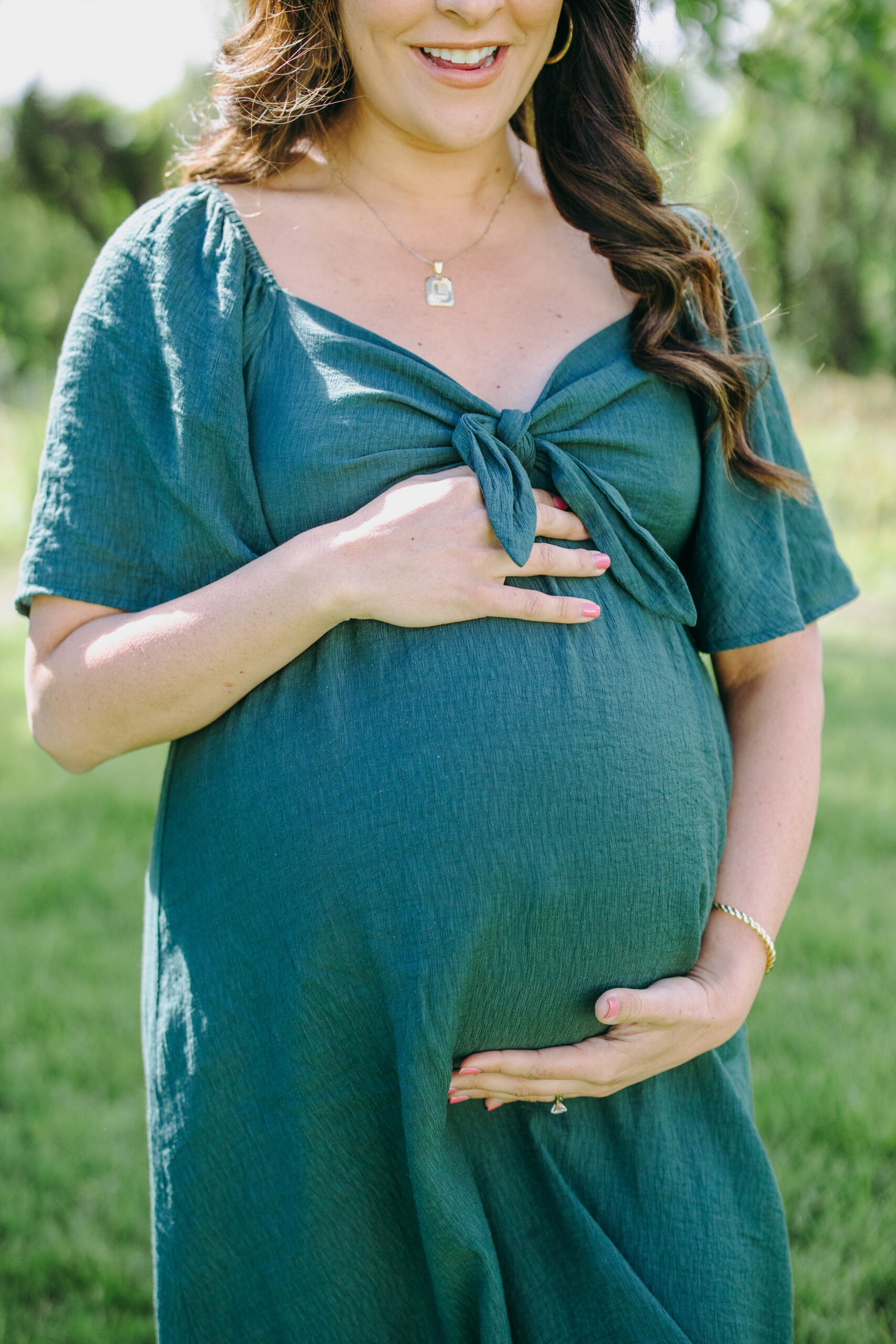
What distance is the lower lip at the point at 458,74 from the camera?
1.38 m

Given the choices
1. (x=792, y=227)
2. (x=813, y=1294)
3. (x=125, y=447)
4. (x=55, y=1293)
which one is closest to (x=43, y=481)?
(x=125, y=447)

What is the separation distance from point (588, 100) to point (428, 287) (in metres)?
0.39

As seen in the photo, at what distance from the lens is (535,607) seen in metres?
1.29

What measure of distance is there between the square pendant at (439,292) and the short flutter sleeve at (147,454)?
267mm

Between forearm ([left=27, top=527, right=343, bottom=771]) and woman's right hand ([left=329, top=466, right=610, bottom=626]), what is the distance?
1.2 inches

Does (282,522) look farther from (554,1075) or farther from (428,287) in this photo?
(554,1075)

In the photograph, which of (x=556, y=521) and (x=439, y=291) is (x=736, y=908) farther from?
(x=439, y=291)

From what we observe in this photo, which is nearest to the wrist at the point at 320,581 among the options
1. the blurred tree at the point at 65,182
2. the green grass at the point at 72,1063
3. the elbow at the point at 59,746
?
the elbow at the point at 59,746

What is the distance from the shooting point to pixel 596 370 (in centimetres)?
145

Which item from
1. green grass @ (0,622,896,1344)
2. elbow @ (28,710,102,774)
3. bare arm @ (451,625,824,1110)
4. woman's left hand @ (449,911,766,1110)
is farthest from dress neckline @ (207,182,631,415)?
green grass @ (0,622,896,1344)

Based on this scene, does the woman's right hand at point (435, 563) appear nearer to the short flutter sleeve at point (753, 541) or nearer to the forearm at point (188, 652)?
the forearm at point (188, 652)

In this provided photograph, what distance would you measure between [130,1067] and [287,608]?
6.62 ft

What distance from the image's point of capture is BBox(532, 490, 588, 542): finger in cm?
132

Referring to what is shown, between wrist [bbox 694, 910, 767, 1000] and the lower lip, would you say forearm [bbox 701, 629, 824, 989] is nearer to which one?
wrist [bbox 694, 910, 767, 1000]
